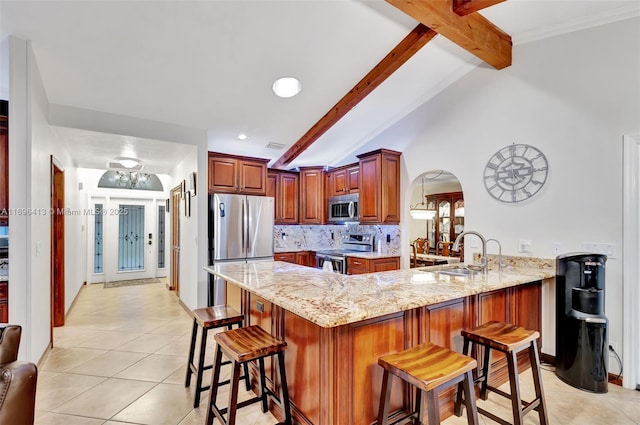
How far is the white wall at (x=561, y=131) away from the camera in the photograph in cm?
264

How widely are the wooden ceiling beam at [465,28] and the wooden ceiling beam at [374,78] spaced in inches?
8.3

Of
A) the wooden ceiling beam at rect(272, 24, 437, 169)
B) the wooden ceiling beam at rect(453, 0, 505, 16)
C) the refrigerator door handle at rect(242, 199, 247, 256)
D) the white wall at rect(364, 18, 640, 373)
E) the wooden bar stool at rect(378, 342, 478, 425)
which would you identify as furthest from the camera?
the refrigerator door handle at rect(242, 199, 247, 256)

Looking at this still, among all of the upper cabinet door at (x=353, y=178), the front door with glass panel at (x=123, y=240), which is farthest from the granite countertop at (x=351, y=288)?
the front door with glass panel at (x=123, y=240)

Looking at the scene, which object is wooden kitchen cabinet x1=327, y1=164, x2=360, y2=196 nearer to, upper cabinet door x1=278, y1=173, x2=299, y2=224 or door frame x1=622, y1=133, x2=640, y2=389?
upper cabinet door x1=278, y1=173, x2=299, y2=224

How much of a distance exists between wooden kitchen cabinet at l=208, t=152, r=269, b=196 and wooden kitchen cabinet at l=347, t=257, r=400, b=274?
5.93ft

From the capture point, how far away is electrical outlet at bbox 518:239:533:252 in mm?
3162

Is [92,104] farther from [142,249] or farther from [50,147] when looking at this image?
[142,249]

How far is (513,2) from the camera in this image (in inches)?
109

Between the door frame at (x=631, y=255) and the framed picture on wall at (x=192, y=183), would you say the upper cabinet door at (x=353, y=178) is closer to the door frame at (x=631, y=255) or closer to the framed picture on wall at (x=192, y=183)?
Result: the framed picture on wall at (x=192, y=183)

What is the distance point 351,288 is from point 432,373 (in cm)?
71

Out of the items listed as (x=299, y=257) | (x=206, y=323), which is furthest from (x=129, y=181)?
(x=206, y=323)

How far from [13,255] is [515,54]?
16.1ft

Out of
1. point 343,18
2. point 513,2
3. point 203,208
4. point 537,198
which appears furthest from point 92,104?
point 537,198

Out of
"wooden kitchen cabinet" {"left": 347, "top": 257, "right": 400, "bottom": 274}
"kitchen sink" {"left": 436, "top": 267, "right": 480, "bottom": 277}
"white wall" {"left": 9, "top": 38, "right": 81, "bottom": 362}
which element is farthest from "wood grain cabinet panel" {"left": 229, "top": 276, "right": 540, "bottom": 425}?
"wooden kitchen cabinet" {"left": 347, "top": 257, "right": 400, "bottom": 274}
